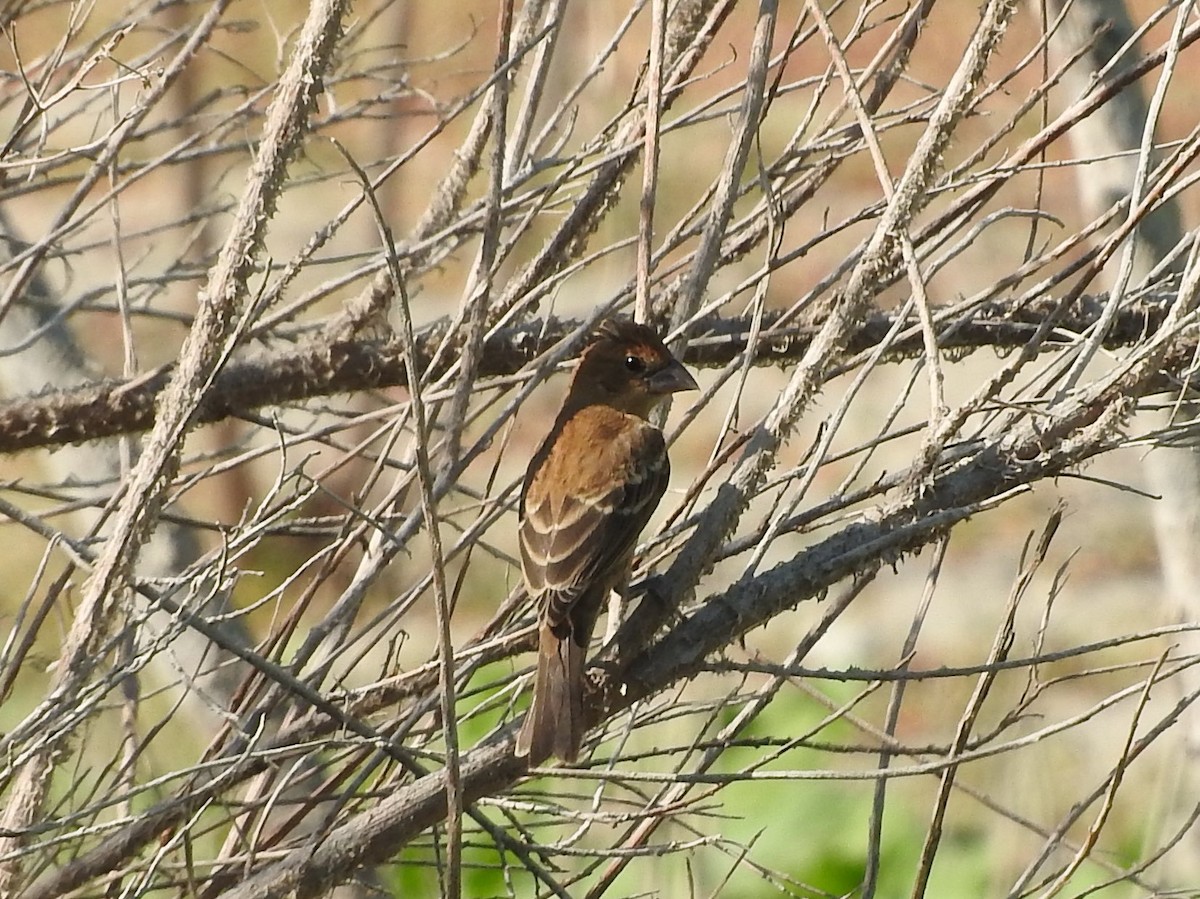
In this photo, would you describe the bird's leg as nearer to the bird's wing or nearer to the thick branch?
the bird's wing

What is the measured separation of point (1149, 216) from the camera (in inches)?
153

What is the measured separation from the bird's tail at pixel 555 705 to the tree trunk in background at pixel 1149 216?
152 centimetres

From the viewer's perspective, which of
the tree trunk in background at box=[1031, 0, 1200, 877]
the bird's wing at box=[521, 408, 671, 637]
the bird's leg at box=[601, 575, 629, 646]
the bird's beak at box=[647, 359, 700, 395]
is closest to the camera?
the bird's leg at box=[601, 575, 629, 646]

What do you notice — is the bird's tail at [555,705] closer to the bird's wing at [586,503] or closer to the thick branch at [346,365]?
the bird's wing at [586,503]

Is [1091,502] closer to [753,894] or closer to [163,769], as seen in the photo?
[753,894]

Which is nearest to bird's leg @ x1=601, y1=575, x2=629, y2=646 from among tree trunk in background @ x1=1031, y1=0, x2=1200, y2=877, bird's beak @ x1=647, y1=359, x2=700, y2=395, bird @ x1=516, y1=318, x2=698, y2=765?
bird @ x1=516, y1=318, x2=698, y2=765

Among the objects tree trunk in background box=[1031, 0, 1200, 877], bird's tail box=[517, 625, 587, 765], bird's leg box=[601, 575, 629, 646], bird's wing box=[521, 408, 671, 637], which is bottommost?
bird's tail box=[517, 625, 587, 765]

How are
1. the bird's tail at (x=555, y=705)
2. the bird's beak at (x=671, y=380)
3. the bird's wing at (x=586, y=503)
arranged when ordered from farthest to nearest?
the bird's beak at (x=671, y=380), the bird's wing at (x=586, y=503), the bird's tail at (x=555, y=705)

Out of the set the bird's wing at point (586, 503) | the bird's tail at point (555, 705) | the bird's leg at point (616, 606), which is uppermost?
the bird's wing at point (586, 503)

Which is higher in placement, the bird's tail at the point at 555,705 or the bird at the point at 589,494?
the bird at the point at 589,494

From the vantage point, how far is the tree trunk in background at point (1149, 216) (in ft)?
12.8

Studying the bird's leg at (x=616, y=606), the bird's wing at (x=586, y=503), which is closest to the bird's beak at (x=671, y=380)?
the bird's wing at (x=586, y=503)

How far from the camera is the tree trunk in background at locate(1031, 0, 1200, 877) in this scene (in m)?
3.89

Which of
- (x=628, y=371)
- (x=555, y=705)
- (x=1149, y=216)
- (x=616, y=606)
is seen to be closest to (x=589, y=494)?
(x=628, y=371)
